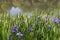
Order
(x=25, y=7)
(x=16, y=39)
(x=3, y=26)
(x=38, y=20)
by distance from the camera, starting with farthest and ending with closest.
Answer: (x=25, y=7) → (x=38, y=20) → (x=3, y=26) → (x=16, y=39)

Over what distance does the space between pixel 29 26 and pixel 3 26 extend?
0.21 m

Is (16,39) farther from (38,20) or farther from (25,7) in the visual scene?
(25,7)

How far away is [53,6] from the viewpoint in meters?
2.71

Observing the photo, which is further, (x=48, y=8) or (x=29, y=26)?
(x=48, y=8)

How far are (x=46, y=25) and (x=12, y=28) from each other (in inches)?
11.6

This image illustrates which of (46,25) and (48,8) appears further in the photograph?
(48,8)

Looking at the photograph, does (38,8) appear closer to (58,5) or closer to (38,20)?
(58,5)

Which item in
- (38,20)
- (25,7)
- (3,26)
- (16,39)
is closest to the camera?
(16,39)

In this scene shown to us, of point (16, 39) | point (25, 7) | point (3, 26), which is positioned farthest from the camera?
point (25, 7)

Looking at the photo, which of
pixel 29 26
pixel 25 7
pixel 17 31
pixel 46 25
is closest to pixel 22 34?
pixel 17 31

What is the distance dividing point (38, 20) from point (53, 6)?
83 cm

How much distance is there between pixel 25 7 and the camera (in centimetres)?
267

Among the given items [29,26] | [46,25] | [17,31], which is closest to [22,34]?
[17,31]

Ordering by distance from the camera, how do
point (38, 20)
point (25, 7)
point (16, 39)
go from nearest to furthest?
point (16, 39) < point (38, 20) < point (25, 7)
